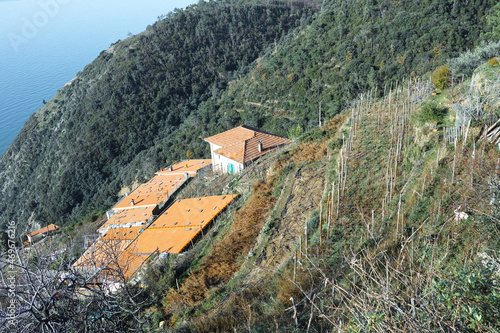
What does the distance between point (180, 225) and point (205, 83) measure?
151ft

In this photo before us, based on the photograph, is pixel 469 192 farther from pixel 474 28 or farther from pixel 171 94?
pixel 171 94

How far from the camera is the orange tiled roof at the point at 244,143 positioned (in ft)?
70.1

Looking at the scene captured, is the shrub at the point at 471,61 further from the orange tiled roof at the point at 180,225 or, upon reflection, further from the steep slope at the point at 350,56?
the steep slope at the point at 350,56

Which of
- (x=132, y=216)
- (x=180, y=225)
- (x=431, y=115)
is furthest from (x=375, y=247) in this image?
(x=132, y=216)

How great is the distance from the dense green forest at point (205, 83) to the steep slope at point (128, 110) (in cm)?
20

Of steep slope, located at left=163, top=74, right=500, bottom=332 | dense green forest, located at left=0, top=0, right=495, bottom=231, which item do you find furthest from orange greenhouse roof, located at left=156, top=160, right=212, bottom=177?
steep slope, located at left=163, top=74, right=500, bottom=332

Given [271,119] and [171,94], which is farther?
[171,94]

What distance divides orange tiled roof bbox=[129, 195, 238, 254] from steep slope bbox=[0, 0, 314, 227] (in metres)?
25.6

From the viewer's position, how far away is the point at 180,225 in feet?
46.4

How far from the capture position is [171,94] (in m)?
55.6

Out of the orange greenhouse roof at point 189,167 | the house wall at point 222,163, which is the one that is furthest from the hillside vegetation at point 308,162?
the orange greenhouse roof at point 189,167

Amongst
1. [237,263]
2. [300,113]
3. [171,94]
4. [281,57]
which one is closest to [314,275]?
[237,263]

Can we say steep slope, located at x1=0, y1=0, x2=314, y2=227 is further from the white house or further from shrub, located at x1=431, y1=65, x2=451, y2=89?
shrub, located at x1=431, y1=65, x2=451, y2=89

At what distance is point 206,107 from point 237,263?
41.8 metres
